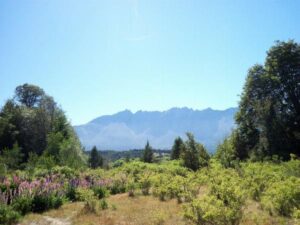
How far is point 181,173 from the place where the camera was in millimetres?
23703

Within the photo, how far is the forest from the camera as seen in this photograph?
33.6ft

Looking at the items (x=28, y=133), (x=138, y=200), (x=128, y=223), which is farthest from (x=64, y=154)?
(x=128, y=223)

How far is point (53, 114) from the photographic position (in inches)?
1905

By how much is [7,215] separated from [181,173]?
15.0m

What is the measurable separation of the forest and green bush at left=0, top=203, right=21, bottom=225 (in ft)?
0.10

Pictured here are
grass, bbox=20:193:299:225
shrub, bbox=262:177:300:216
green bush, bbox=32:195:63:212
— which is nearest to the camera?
grass, bbox=20:193:299:225

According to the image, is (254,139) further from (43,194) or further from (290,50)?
(43,194)

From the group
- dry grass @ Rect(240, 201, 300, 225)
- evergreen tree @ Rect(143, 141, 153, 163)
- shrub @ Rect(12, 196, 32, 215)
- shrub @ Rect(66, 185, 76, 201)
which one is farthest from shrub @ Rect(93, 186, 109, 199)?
evergreen tree @ Rect(143, 141, 153, 163)

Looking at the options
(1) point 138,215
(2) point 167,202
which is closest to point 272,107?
(2) point 167,202

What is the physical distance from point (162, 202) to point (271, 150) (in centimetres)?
1886

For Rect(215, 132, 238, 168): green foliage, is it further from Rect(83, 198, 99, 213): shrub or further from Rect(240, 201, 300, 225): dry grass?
Rect(240, 201, 300, 225): dry grass

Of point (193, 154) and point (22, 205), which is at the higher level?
point (193, 154)

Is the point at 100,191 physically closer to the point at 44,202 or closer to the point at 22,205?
the point at 44,202

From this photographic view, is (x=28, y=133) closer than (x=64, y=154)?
No
